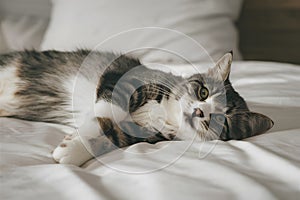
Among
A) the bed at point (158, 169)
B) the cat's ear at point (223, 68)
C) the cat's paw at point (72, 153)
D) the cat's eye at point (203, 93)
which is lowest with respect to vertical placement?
the cat's paw at point (72, 153)

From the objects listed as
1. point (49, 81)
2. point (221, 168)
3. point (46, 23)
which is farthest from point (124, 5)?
point (221, 168)

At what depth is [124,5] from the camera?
5.97 feet

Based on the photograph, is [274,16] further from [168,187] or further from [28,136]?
[168,187]

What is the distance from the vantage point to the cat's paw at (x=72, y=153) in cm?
87

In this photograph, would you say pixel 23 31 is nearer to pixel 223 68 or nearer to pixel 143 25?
pixel 143 25

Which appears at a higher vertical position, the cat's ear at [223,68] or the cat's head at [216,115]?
the cat's ear at [223,68]

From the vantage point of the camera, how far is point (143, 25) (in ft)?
5.90

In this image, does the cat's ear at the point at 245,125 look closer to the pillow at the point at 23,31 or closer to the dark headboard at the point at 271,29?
the pillow at the point at 23,31

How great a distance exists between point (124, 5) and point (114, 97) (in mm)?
855

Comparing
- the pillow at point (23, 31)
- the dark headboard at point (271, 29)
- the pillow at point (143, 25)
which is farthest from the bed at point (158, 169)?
the dark headboard at point (271, 29)

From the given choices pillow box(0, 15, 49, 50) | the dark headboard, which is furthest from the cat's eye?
the dark headboard

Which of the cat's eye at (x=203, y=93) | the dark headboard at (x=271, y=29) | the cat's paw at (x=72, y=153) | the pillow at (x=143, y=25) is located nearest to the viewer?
the cat's paw at (x=72, y=153)

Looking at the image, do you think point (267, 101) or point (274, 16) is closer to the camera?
point (267, 101)

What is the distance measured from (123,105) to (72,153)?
199mm
